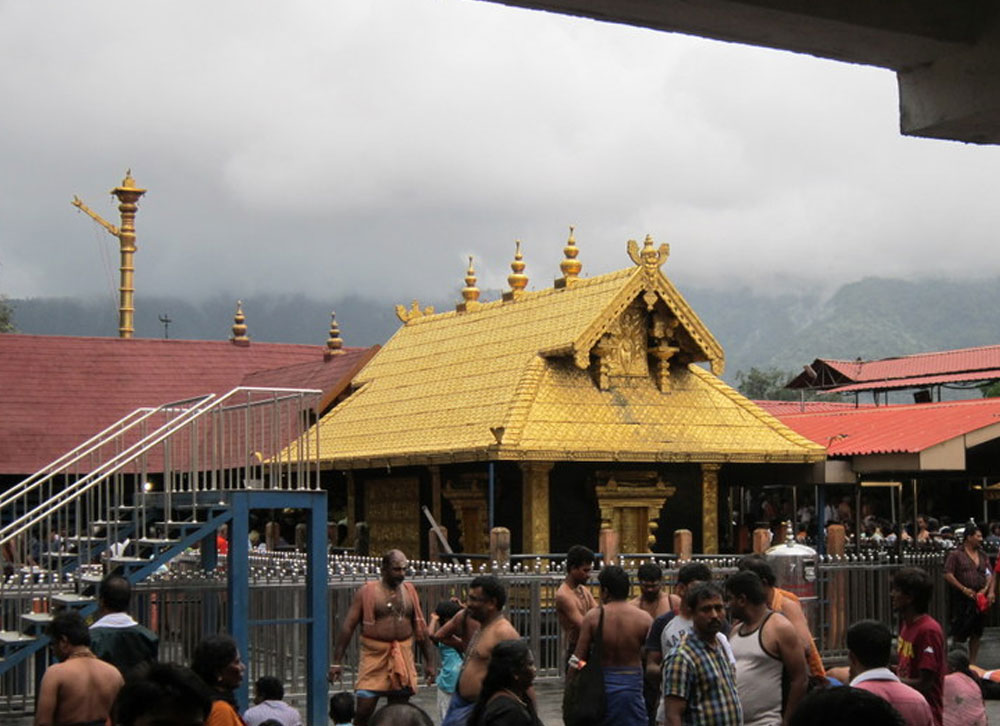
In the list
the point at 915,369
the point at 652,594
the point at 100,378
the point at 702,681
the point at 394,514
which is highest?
the point at 915,369

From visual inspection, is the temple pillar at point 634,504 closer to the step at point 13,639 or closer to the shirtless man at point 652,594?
the step at point 13,639

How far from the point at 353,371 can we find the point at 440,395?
21.1ft

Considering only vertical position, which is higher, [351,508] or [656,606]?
[351,508]

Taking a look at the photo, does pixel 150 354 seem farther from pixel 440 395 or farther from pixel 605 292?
pixel 605 292

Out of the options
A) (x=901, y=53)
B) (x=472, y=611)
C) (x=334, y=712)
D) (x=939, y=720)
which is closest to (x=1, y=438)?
(x=334, y=712)

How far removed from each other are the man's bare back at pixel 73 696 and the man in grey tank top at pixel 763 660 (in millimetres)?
3400

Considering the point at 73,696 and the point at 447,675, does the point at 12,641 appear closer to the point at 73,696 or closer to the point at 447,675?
the point at 447,675

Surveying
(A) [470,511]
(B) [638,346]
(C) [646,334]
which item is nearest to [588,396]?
(B) [638,346]

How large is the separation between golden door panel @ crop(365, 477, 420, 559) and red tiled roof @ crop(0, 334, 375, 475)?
463 cm

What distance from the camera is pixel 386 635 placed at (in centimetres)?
1205

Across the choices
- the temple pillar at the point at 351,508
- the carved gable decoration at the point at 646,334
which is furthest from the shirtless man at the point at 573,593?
the temple pillar at the point at 351,508

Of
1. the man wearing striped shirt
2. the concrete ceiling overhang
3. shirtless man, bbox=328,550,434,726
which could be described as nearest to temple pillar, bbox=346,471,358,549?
shirtless man, bbox=328,550,434,726

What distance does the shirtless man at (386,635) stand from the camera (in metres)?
11.9

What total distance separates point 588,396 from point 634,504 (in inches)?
66.7
